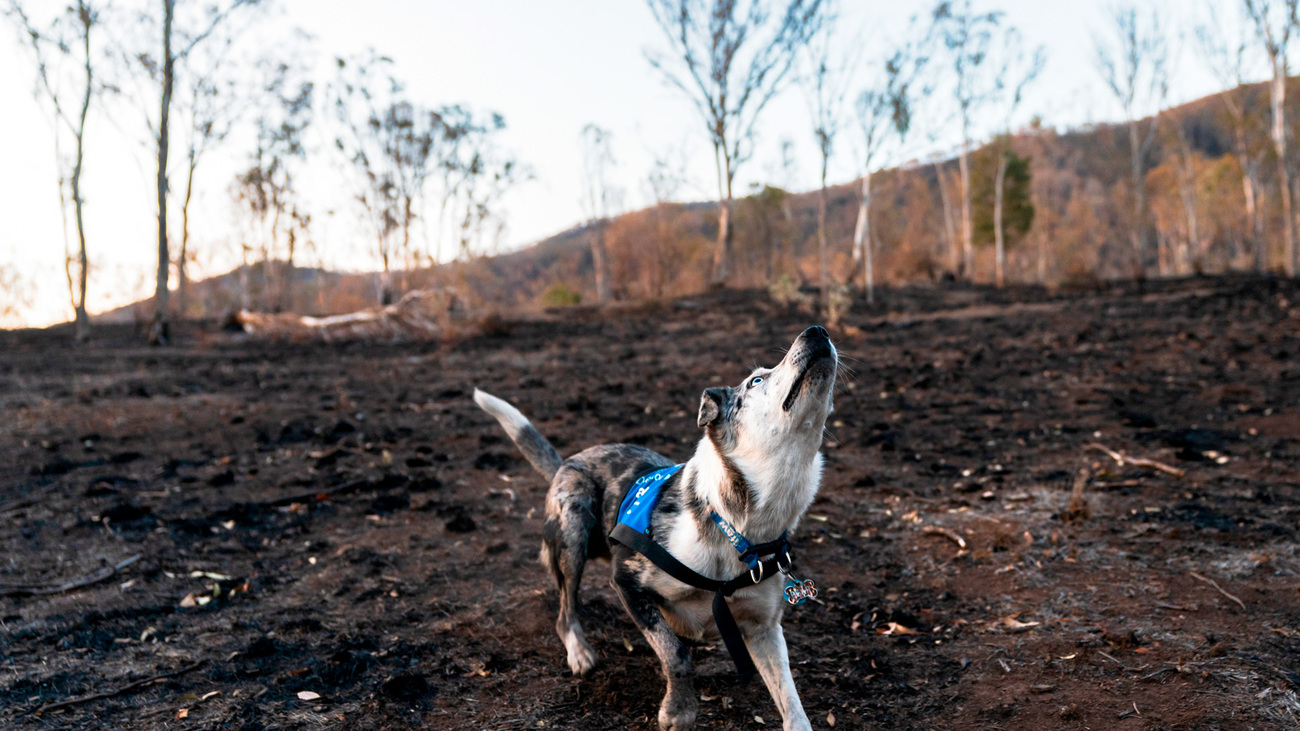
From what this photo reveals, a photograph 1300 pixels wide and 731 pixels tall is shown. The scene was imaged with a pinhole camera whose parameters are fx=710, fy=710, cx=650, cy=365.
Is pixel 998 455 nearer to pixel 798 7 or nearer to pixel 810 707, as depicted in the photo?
pixel 810 707

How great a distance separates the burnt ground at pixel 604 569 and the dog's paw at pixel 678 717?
0.89 ft

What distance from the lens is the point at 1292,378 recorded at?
8383 mm

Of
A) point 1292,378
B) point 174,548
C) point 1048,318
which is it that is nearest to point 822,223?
point 1048,318

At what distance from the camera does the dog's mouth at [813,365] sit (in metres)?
2.51

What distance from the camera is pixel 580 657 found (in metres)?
3.27

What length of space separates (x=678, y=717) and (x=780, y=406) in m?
1.26

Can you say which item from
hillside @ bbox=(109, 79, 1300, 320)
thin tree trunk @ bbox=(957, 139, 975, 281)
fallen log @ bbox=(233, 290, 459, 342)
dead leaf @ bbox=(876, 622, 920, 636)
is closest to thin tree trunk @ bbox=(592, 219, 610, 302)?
hillside @ bbox=(109, 79, 1300, 320)

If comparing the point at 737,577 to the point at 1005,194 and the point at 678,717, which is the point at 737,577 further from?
the point at 1005,194

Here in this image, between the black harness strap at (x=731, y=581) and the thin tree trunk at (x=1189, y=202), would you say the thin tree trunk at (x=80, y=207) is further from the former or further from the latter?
the thin tree trunk at (x=1189, y=202)

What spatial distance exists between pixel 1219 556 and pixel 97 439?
9703 millimetres

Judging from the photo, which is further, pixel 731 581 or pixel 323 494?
pixel 323 494

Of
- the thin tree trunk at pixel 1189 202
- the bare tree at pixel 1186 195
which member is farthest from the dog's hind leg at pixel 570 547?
the thin tree trunk at pixel 1189 202

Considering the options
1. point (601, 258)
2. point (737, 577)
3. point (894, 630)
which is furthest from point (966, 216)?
point (737, 577)

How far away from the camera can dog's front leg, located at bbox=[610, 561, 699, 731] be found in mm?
2723
